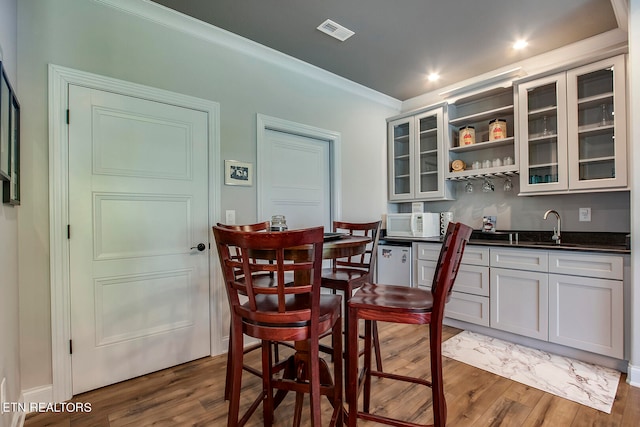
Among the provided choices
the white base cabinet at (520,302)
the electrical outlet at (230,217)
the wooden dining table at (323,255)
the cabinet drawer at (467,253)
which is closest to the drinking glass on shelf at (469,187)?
the cabinet drawer at (467,253)

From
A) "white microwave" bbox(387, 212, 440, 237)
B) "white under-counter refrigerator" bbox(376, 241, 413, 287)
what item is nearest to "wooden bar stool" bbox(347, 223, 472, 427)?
"white under-counter refrigerator" bbox(376, 241, 413, 287)

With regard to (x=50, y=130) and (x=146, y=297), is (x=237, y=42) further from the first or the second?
(x=146, y=297)

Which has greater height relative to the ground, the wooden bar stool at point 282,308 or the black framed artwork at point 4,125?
the black framed artwork at point 4,125

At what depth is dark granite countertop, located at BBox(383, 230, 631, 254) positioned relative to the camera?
236 cm

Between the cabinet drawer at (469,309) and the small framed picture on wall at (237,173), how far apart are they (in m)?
2.15

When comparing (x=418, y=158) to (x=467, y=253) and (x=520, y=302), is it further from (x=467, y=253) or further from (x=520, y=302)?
(x=520, y=302)

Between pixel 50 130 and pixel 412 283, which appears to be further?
pixel 412 283

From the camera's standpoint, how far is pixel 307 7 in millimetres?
2256

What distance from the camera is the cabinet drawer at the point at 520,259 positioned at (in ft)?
8.29

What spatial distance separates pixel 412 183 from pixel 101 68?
3221 millimetres

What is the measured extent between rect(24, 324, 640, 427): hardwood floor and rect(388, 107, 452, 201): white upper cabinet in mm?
2053

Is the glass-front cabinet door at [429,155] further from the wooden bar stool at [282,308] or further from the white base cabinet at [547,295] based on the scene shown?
the wooden bar stool at [282,308]

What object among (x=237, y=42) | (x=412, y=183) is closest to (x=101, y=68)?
(x=237, y=42)

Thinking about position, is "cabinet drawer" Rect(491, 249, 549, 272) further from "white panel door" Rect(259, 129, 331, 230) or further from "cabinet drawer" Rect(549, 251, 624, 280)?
"white panel door" Rect(259, 129, 331, 230)
